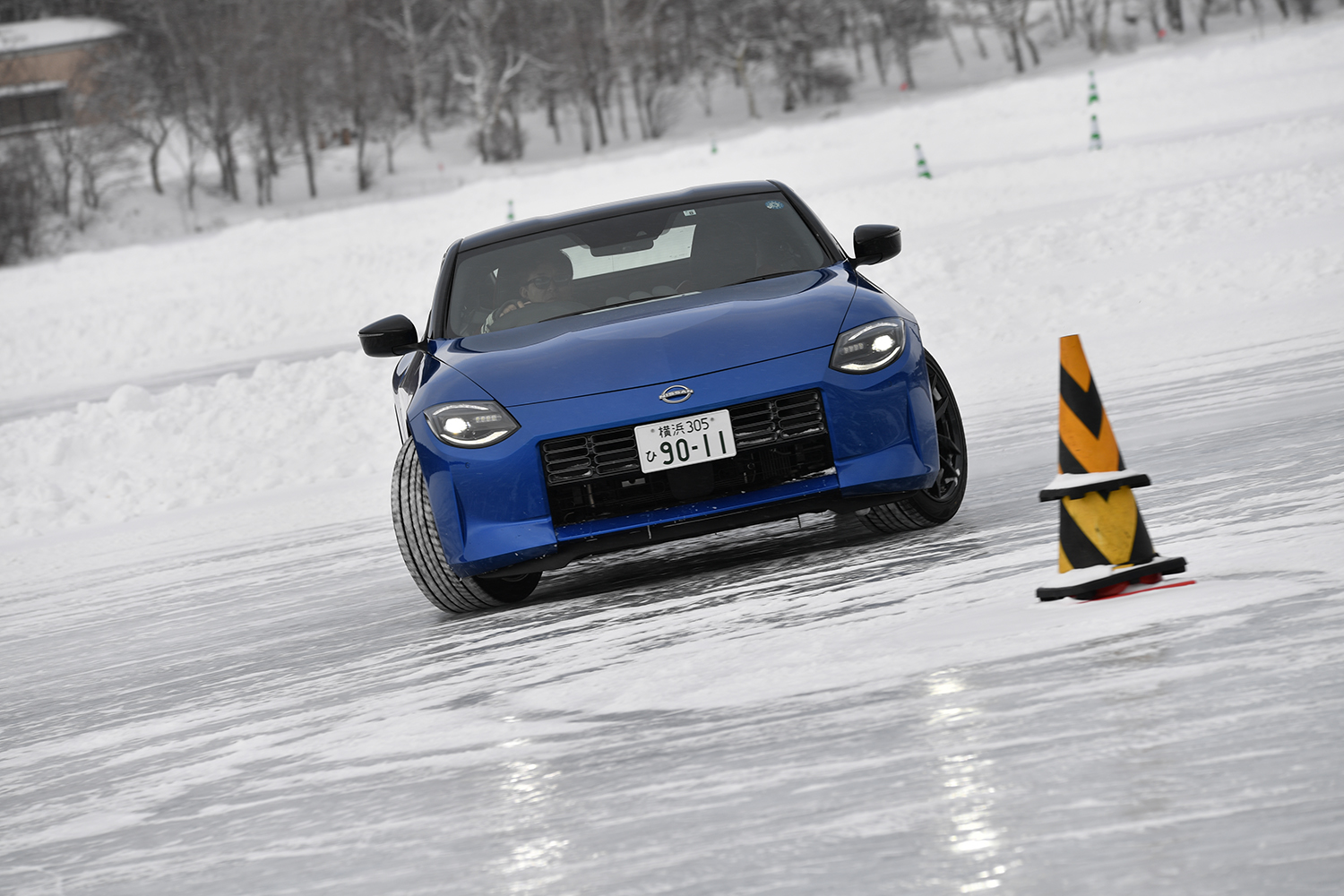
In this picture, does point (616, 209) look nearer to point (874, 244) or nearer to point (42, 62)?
point (874, 244)

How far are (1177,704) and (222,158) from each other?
233ft

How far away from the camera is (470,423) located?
5477mm

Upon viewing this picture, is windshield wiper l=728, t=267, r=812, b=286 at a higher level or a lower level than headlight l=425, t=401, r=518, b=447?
higher

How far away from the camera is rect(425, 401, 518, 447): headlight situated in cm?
541

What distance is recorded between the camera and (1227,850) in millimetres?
2645

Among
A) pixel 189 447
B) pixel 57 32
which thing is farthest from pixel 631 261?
pixel 57 32

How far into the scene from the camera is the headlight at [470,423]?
5406 mm

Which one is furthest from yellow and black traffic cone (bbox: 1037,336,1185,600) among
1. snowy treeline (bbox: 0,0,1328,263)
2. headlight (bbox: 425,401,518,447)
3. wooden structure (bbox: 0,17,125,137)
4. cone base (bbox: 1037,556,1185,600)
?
wooden structure (bbox: 0,17,125,137)

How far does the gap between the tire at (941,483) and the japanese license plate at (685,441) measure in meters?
0.87

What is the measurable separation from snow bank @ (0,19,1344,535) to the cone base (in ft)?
14.5

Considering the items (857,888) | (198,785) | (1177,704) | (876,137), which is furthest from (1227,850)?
(876,137)

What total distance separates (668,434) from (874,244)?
5.50 ft

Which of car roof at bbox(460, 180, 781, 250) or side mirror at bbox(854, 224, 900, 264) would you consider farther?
car roof at bbox(460, 180, 781, 250)

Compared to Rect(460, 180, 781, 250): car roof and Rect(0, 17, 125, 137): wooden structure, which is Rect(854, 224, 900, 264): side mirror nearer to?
Rect(460, 180, 781, 250): car roof
